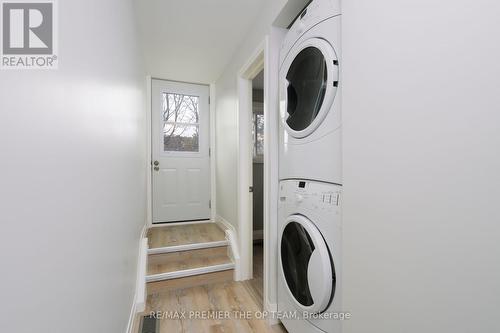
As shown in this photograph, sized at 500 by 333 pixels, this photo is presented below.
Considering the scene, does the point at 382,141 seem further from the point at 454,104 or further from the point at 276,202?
the point at 276,202

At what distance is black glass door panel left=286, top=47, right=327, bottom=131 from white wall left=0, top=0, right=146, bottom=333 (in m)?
0.96

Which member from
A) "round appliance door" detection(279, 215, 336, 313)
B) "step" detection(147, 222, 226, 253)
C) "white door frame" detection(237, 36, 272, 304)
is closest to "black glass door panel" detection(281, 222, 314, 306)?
"round appliance door" detection(279, 215, 336, 313)

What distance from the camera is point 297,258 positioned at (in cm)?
125

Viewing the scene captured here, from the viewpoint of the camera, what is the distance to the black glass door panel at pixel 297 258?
116 centimetres

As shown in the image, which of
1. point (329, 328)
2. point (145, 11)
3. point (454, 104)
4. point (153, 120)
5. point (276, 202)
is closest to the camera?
point (454, 104)

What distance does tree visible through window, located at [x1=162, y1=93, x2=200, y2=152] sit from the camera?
3.18m

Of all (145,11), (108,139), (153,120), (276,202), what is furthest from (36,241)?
(153,120)

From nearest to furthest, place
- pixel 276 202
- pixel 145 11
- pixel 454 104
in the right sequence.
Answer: pixel 454 104 → pixel 276 202 → pixel 145 11

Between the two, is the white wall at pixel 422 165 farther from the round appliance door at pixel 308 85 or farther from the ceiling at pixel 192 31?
the ceiling at pixel 192 31

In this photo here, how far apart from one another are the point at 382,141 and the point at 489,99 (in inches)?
10.7

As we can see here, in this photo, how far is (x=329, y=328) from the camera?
104 cm

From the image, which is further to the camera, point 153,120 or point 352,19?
point 153,120

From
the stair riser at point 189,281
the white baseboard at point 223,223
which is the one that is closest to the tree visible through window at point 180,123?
the white baseboard at point 223,223

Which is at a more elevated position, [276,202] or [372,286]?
[276,202]
